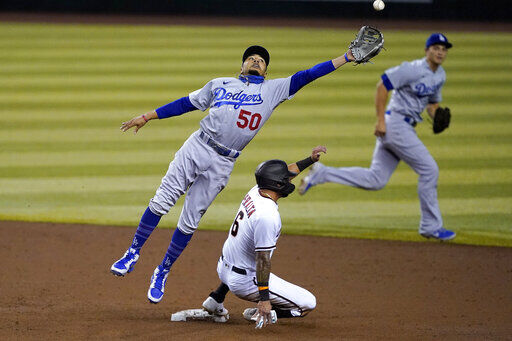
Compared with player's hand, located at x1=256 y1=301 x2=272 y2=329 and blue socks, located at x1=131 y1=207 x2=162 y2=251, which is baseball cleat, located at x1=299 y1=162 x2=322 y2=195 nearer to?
blue socks, located at x1=131 y1=207 x2=162 y2=251

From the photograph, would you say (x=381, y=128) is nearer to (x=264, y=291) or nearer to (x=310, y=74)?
(x=310, y=74)

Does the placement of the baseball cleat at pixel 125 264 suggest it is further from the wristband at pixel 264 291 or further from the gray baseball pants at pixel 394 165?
the gray baseball pants at pixel 394 165

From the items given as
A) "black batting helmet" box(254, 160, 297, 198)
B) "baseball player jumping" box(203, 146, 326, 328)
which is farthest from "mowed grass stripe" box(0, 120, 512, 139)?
"black batting helmet" box(254, 160, 297, 198)

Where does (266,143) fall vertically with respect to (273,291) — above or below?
below

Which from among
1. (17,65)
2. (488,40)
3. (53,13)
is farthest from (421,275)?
(53,13)

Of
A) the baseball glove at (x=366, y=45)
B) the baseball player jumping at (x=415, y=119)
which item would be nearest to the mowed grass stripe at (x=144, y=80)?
the baseball player jumping at (x=415, y=119)

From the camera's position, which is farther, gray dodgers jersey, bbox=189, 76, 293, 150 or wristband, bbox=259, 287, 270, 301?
gray dodgers jersey, bbox=189, 76, 293, 150

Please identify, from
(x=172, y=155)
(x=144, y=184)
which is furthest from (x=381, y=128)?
(x=172, y=155)

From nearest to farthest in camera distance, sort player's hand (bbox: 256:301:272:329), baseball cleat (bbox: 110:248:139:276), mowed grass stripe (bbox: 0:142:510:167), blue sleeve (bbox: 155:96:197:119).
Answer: player's hand (bbox: 256:301:272:329), baseball cleat (bbox: 110:248:139:276), blue sleeve (bbox: 155:96:197:119), mowed grass stripe (bbox: 0:142:510:167)
